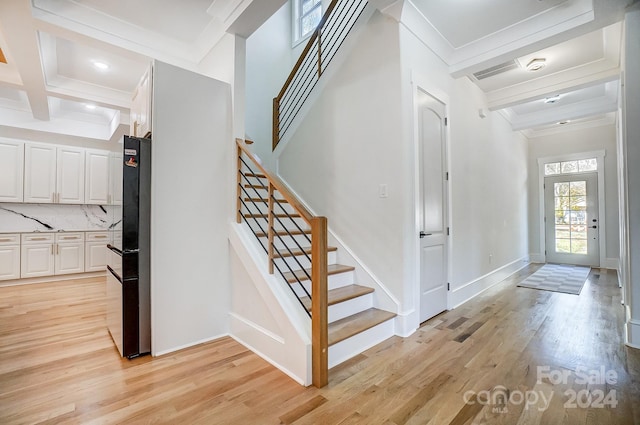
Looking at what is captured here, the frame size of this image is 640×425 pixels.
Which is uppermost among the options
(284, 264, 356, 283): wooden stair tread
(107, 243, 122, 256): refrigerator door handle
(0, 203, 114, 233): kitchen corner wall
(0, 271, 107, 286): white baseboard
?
(0, 203, 114, 233): kitchen corner wall

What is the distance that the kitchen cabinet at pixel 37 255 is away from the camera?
197 inches

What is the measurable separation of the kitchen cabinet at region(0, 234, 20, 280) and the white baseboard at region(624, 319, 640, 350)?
7943 millimetres

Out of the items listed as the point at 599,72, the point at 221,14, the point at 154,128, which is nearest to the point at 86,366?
the point at 154,128

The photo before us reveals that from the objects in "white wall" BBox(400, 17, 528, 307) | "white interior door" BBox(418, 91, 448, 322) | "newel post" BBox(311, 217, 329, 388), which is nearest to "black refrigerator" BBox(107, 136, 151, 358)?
"newel post" BBox(311, 217, 329, 388)

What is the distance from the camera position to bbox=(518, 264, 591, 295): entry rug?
4582 mm

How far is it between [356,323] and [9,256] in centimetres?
583

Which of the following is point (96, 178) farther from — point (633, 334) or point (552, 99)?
point (552, 99)

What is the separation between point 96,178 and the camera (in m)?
5.82

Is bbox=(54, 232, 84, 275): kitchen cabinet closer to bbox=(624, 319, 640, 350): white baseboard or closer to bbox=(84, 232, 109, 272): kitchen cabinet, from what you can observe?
bbox=(84, 232, 109, 272): kitchen cabinet

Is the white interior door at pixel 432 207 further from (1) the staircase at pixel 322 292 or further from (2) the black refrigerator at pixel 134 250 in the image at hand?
(2) the black refrigerator at pixel 134 250

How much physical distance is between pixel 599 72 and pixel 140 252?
18.6 ft

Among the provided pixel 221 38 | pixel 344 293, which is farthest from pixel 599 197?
pixel 221 38

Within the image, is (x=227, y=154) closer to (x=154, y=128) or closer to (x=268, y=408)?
(x=154, y=128)

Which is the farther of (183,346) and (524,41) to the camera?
(524,41)
